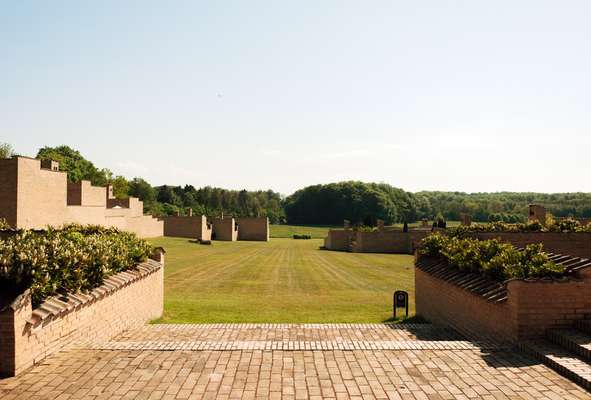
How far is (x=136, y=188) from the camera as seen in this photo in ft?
342

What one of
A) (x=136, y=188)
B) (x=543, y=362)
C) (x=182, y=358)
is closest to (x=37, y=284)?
(x=182, y=358)

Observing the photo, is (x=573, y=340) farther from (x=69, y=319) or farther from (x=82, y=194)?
(x=82, y=194)

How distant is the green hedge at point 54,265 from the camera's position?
6574 mm

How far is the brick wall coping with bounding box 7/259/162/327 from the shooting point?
6.23 meters

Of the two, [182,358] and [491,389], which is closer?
[491,389]

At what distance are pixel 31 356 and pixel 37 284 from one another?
100cm

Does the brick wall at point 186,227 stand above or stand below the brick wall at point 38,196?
below

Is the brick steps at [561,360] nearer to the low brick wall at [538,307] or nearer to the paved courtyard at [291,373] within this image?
the paved courtyard at [291,373]

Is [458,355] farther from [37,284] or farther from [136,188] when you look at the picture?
[136,188]

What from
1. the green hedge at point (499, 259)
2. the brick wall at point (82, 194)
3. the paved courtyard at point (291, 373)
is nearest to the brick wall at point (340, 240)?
the brick wall at point (82, 194)

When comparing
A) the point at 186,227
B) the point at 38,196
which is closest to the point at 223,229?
the point at 186,227

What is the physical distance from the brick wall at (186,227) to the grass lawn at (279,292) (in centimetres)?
3060

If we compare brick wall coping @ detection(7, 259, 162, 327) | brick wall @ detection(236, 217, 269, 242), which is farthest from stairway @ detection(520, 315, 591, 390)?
brick wall @ detection(236, 217, 269, 242)

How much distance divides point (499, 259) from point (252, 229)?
66181 millimetres
